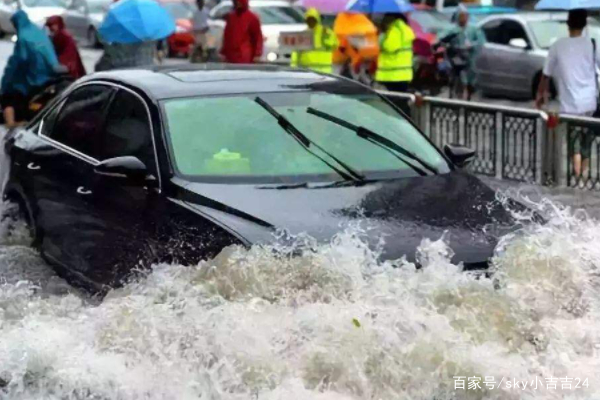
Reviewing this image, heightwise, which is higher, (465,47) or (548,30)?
(548,30)

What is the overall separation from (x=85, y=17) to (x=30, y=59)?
66.7 feet

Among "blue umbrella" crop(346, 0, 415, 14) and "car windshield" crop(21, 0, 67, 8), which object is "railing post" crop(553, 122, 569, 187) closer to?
"blue umbrella" crop(346, 0, 415, 14)

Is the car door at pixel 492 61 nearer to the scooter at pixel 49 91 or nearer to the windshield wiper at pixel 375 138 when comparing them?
the scooter at pixel 49 91

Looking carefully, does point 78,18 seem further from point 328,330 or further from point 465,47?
point 328,330

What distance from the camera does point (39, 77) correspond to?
13172 millimetres

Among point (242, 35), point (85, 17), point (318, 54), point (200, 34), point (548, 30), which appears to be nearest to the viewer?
point (242, 35)

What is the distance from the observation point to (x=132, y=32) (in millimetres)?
13117

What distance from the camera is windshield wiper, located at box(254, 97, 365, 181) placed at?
6496mm

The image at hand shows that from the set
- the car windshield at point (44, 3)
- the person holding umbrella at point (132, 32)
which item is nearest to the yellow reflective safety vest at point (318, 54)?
the person holding umbrella at point (132, 32)

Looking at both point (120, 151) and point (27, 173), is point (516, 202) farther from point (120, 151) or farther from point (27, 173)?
point (27, 173)

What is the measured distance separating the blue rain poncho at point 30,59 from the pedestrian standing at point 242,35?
2.25 meters

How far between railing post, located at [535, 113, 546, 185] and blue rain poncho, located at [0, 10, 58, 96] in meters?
5.24

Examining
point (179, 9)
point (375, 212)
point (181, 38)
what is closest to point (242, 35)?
point (375, 212)

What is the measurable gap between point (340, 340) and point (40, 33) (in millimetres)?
9078
